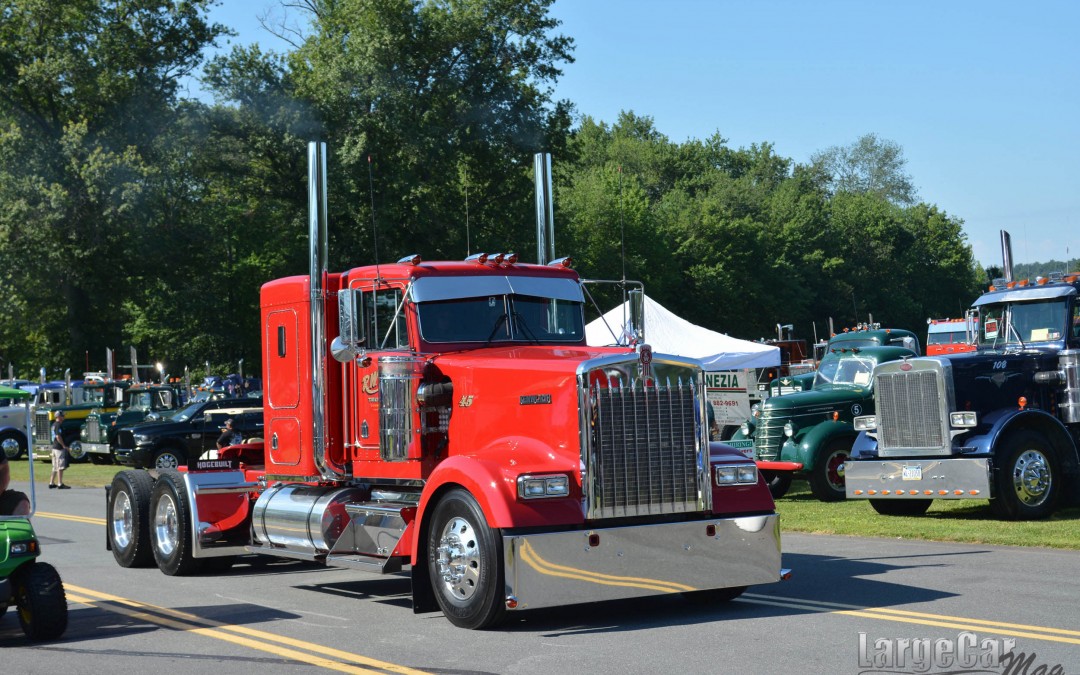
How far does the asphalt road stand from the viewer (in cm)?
771

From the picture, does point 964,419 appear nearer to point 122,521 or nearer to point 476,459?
point 476,459

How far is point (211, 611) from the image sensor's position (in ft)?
34.3

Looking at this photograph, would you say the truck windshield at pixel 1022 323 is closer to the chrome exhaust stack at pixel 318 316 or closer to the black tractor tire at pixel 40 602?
the chrome exhaust stack at pixel 318 316

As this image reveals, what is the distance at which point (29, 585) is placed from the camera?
30.0 feet

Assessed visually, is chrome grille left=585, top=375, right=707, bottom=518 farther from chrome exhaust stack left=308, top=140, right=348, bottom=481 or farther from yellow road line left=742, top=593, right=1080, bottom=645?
chrome exhaust stack left=308, top=140, right=348, bottom=481

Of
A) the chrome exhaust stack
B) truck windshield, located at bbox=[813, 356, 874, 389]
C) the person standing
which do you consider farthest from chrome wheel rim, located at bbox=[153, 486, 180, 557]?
the person standing

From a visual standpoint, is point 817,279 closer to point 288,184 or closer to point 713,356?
point 288,184

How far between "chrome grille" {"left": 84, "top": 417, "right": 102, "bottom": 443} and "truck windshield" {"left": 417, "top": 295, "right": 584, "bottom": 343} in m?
30.3

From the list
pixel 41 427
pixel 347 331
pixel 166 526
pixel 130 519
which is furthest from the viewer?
pixel 41 427

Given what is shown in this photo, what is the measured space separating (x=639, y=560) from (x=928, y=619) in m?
2.09

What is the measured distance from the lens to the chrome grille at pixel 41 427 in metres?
42.8

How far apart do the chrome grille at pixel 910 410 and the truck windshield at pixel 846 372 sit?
16.4 ft

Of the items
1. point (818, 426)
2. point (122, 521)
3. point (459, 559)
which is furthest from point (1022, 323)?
point (122, 521)

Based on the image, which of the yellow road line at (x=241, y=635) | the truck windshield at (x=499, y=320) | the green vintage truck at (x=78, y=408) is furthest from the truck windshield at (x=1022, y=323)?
the green vintage truck at (x=78, y=408)
